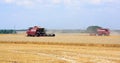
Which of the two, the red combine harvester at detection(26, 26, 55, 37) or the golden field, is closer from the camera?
the golden field

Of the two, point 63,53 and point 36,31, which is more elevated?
point 36,31

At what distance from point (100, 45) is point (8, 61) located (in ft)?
59.6

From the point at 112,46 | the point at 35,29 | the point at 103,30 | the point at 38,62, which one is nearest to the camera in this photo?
the point at 38,62

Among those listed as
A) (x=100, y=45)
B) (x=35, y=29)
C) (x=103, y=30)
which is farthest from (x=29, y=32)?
(x=100, y=45)

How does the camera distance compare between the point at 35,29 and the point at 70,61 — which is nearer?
the point at 70,61

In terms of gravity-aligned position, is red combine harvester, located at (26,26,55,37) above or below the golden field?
above

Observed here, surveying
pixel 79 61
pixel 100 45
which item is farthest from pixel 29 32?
pixel 79 61

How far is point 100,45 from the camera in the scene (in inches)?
1538

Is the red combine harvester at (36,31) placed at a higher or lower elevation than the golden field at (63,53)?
higher

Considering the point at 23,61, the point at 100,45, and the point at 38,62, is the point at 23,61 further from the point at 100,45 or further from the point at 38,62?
the point at 100,45

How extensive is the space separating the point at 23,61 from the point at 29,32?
4887 cm

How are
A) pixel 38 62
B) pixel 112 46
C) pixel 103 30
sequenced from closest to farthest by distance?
pixel 38 62, pixel 112 46, pixel 103 30

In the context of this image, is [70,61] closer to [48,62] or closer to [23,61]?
[48,62]

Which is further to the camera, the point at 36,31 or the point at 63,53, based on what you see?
the point at 36,31
